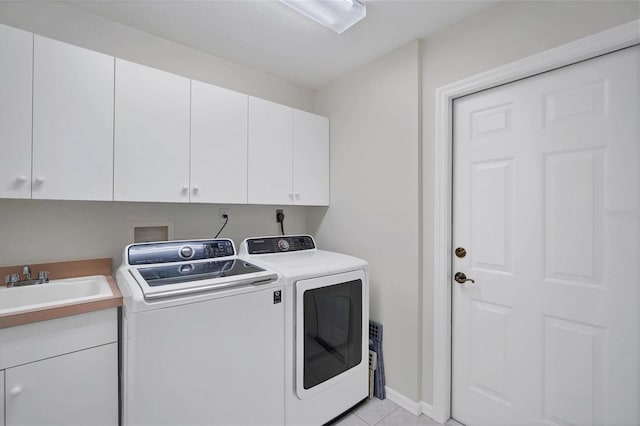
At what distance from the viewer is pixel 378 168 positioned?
2172 millimetres

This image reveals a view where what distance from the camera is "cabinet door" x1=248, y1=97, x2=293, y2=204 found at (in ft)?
6.77

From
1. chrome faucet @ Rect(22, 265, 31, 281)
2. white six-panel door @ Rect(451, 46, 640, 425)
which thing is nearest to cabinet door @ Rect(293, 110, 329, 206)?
white six-panel door @ Rect(451, 46, 640, 425)

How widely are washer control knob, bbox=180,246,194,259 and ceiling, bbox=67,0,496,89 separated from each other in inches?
54.2

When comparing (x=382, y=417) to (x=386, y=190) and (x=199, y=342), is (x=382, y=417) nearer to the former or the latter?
(x=199, y=342)

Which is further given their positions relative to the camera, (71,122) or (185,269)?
(185,269)

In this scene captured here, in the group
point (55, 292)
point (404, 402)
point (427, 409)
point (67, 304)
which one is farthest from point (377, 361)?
point (55, 292)

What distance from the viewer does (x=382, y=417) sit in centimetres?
189

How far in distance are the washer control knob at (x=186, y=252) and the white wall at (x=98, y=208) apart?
298mm

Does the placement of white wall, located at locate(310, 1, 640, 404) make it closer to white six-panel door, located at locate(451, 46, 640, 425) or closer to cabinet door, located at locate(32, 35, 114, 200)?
white six-panel door, located at locate(451, 46, 640, 425)

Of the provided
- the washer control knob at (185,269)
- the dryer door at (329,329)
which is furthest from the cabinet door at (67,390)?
the dryer door at (329,329)

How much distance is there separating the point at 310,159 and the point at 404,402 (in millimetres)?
1884

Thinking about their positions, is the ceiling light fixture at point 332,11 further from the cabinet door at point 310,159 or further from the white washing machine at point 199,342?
the white washing machine at point 199,342

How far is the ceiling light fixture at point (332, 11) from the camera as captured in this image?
156 cm

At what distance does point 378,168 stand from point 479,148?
67 cm
